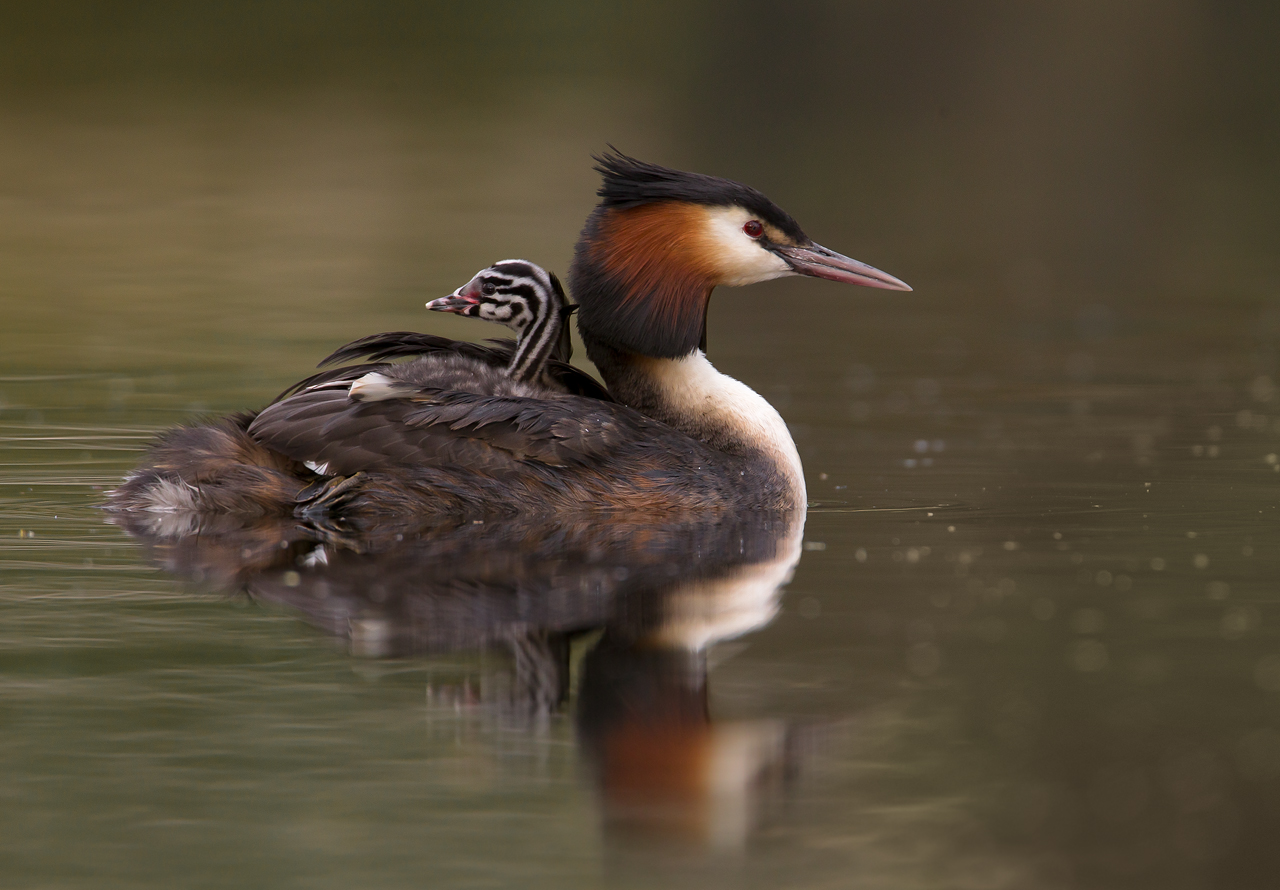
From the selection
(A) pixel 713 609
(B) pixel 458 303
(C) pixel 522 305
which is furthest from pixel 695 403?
(A) pixel 713 609

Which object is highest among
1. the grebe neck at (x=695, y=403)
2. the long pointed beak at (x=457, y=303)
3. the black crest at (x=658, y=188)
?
the black crest at (x=658, y=188)

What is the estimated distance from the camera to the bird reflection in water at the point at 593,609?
4.65 meters

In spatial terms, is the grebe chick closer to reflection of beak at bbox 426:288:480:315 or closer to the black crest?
reflection of beak at bbox 426:288:480:315

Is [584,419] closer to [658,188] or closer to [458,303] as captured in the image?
[458,303]

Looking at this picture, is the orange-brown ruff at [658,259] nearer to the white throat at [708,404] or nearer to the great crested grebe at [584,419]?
the great crested grebe at [584,419]

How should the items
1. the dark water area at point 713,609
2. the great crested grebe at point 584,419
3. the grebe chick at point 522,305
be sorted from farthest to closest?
the grebe chick at point 522,305 < the great crested grebe at point 584,419 < the dark water area at point 713,609

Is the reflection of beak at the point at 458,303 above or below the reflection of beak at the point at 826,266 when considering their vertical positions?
below

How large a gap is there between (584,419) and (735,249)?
1.15m

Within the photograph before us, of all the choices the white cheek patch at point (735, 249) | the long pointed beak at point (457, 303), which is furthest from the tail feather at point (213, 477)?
the white cheek patch at point (735, 249)

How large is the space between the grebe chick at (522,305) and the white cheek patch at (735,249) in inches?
29.2

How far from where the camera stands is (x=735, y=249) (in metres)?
8.03

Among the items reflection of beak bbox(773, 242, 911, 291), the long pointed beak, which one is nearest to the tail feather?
the long pointed beak

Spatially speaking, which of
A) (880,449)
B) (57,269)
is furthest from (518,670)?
(57,269)

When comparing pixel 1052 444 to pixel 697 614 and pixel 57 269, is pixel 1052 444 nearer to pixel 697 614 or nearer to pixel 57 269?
pixel 697 614
